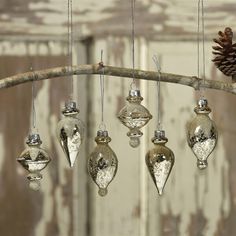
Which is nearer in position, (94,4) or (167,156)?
(167,156)

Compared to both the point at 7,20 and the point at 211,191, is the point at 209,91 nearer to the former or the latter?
the point at 211,191

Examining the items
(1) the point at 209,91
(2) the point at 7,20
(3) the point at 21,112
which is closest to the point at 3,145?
(3) the point at 21,112

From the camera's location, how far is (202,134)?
65cm

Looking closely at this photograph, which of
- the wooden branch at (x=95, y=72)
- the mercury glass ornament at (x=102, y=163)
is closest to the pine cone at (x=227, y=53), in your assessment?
the wooden branch at (x=95, y=72)

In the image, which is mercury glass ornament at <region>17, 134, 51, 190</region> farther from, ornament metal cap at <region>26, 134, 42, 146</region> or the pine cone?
the pine cone

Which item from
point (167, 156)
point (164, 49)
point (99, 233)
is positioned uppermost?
point (164, 49)

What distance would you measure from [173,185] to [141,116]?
0.31 metres

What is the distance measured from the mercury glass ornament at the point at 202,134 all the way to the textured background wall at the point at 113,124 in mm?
263

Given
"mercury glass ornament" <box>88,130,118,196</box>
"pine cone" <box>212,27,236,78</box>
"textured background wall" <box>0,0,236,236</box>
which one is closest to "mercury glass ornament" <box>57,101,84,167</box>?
"mercury glass ornament" <box>88,130,118,196</box>

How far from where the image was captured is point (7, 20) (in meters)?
0.91

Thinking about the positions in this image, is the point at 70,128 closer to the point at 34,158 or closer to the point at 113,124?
the point at 34,158

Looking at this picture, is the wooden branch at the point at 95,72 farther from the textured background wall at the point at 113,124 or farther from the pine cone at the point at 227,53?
the textured background wall at the point at 113,124

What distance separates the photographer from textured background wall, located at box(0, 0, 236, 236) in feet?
2.99

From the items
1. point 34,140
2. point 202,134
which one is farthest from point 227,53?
point 34,140
